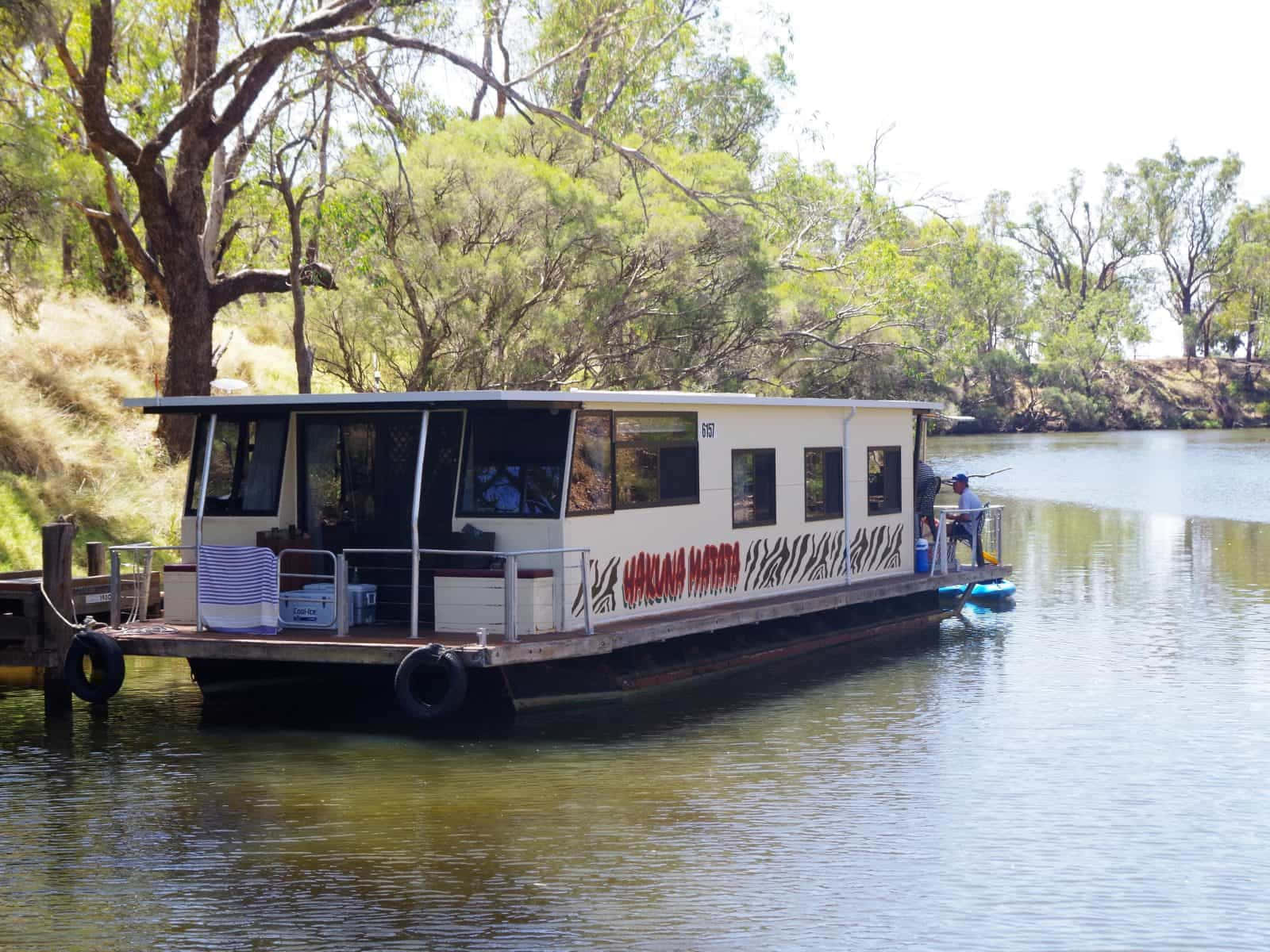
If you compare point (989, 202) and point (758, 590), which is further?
point (989, 202)

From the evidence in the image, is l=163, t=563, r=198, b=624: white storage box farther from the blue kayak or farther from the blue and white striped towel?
the blue kayak

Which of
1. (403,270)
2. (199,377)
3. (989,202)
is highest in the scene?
(989,202)

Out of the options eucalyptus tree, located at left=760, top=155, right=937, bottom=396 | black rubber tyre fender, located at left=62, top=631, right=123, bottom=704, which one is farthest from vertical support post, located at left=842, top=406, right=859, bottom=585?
eucalyptus tree, located at left=760, top=155, right=937, bottom=396

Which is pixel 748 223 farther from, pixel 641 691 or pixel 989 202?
pixel 989 202

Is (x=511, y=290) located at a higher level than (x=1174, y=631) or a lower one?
higher

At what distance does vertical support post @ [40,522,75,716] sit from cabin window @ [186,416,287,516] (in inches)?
52.4

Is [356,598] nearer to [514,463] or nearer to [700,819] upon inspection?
[514,463]

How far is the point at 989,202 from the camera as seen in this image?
109 meters

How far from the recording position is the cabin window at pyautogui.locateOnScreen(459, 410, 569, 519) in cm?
1519

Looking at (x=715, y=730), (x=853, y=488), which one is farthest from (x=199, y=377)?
(x=715, y=730)

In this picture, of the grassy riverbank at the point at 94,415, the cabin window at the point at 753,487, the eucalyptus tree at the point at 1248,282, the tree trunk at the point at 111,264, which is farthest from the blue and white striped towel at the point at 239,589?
the eucalyptus tree at the point at 1248,282

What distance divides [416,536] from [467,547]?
40.8 inches

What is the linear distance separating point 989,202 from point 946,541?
91603mm

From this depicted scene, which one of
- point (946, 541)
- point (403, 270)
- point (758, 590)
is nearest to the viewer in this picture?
point (758, 590)
